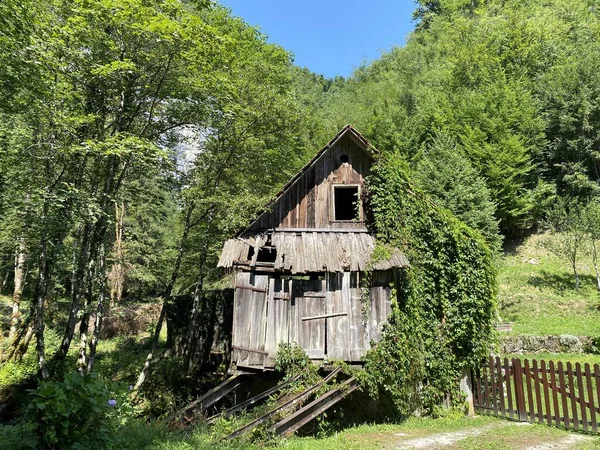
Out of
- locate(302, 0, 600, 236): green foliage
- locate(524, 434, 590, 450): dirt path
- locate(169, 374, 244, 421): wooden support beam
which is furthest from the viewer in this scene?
locate(302, 0, 600, 236): green foliage

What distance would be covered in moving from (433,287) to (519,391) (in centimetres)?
353

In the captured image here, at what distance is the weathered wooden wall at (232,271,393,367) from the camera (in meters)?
11.3

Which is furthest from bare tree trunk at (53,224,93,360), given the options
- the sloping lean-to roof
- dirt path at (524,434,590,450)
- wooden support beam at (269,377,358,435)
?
dirt path at (524,434,590,450)

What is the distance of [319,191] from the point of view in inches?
494

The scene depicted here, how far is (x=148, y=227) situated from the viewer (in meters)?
33.7

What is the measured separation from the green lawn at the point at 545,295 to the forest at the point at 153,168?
3.83ft

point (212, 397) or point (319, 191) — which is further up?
point (319, 191)

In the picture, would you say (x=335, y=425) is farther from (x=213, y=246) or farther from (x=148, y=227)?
(x=148, y=227)

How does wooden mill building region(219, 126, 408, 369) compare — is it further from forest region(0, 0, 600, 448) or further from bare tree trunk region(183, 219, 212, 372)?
bare tree trunk region(183, 219, 212, 372)

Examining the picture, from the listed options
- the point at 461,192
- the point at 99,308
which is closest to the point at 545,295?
the point at 461,192

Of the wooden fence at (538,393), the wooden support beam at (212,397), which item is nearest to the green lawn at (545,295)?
the wooden fence at (538,393)

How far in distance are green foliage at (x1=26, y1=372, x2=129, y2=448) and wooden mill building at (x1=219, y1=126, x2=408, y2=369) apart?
6169 mm

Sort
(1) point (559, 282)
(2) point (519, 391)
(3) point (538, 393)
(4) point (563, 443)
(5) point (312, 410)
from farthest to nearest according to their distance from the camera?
(1) point (559, 282)
(2) point (519, 391)
(3) point (538, 393)
(5) point (312, 410)
(4) point (563, 443)

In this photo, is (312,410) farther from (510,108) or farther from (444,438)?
(510,108)
